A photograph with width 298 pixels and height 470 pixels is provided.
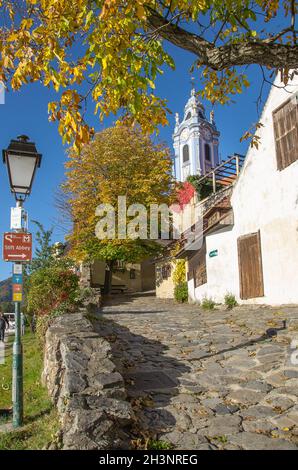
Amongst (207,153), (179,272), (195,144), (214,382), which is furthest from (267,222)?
(207,153)

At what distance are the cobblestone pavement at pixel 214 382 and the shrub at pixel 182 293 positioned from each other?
8.39 m

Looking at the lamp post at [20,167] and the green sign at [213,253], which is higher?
the lamp post at [20,167]

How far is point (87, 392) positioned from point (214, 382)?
2.08 meters

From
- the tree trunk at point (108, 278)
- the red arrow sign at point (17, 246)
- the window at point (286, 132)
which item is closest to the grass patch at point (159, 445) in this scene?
the red arrow sign at point (17, 246)

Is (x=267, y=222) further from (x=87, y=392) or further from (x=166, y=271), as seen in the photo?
(x=166, y=271)

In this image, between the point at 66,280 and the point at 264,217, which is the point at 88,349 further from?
the point at 264,217

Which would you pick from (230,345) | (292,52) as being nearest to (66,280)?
(230,345)

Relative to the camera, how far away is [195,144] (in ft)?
170

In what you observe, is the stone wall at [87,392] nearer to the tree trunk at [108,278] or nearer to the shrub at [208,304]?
the shrub at [208,304]

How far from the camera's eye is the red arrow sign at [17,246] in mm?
5398

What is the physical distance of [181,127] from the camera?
54.8 m

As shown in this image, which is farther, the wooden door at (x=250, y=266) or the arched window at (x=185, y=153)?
the arched window at (x=185, y=153)

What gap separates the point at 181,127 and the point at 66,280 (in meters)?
47.3

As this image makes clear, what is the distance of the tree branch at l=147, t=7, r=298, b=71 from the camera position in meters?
3.80
